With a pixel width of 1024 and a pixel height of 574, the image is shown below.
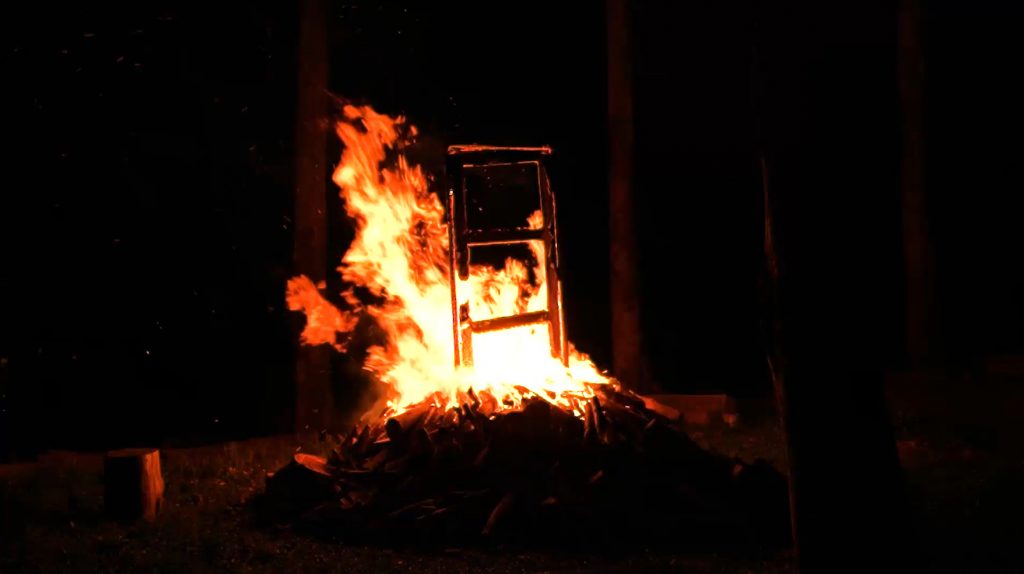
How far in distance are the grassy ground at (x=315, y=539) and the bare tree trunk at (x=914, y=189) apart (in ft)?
8.40

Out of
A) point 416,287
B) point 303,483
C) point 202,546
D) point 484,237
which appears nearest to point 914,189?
point 416,287

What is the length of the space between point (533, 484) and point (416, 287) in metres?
2.83

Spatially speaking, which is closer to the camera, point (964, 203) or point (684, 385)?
point (684, 385)

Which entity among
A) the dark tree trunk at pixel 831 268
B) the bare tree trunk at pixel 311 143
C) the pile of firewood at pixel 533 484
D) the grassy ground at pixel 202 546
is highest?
the bare tree trunk at pixel 311 143

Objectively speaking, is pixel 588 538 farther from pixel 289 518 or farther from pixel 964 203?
pixel 964 203

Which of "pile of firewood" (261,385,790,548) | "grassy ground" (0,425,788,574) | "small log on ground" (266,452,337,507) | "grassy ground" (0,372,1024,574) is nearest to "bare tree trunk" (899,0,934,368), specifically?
"grassy ground" (0,372,1024,574)

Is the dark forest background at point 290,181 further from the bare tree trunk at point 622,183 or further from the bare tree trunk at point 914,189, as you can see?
the bare tree trunk at point 622,183

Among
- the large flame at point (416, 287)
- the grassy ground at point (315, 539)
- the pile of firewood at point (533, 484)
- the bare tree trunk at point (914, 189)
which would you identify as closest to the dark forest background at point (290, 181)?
the bare tree trunk at point (914, 189)

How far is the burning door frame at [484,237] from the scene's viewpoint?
24.8ft

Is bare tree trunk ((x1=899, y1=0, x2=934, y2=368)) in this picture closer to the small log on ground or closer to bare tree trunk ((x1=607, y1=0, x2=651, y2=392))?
bare tree trunk ((x1=607, y1=0, x2=651, y2=392))

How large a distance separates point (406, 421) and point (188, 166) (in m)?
5.57

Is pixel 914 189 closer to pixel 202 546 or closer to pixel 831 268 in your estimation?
pixel 831 268

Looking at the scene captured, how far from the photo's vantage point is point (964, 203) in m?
14.0

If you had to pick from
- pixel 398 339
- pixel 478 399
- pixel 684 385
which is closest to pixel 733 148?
pixel 684 385
